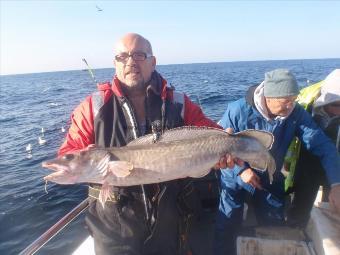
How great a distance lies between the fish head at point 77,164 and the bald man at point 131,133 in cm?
21

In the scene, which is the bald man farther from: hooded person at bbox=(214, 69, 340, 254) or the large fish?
hooded person at bbox=(214, 69, 340, 254)

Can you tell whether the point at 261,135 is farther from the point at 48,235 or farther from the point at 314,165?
Answer: the point at 48,235

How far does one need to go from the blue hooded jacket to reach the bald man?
2.72 ft

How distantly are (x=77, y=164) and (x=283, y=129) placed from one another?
2.54 m

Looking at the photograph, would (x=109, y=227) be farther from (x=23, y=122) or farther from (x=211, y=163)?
(x=23, y=122)

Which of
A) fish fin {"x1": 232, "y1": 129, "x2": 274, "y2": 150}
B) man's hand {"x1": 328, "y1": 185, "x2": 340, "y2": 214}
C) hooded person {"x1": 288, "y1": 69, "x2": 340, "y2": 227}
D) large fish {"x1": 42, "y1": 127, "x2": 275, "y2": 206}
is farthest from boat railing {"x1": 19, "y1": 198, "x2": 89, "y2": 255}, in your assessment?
man's hand {"x1": 328, "y1": 185, "x2": 340, "y2": 214}

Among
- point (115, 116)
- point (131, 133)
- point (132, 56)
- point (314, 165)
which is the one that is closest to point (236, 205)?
point (314, 165)

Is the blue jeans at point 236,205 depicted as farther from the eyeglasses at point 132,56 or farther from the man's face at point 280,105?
the eyeglasses at point 132,56

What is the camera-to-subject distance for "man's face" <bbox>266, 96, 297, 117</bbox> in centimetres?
412

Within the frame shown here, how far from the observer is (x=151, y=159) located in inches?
140

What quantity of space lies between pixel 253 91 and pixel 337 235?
76.7 inches

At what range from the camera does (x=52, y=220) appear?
918cm

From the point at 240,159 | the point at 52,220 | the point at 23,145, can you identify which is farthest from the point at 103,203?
the point at 23,145

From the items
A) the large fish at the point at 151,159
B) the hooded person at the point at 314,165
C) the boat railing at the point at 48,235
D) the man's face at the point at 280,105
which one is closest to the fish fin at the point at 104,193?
the large fish at the point at 151,159
